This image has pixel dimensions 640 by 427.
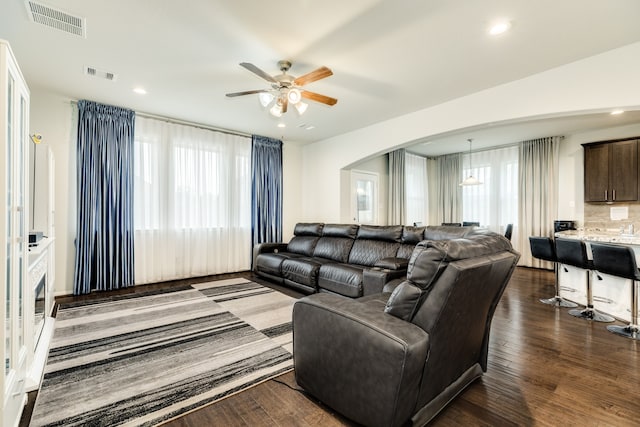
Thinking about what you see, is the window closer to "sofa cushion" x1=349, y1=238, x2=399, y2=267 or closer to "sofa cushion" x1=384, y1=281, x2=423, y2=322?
"sofa cushion" x1=349, y1=238, x2=399, y2=267

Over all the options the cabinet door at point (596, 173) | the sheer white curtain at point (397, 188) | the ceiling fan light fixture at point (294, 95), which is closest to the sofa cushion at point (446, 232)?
the ceiling fan light fixture at point (294, 95)

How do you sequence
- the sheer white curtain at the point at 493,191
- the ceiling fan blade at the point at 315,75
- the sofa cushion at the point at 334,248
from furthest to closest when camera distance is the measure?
the sheer white curtain at the point at 493,191 < the sofa cushion at the point at 334,248 < the ceiling fan blade at the point at 315,75

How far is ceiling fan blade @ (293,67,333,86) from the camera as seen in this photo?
2551 millimetres

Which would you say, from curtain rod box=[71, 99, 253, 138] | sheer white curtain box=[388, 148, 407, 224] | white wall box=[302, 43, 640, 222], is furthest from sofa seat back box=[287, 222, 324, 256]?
sheer white curtain box=[388, 148, 407, 224]

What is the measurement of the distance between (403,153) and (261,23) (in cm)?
521

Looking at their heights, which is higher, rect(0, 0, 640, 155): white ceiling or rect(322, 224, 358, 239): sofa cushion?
rect(0, 0, 640, 155): white ceiling

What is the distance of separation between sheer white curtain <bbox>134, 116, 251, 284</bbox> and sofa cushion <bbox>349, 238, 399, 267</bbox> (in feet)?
8.05

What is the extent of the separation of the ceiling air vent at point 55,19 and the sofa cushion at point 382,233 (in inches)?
149

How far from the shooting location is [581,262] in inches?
129

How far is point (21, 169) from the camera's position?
1.67 metres

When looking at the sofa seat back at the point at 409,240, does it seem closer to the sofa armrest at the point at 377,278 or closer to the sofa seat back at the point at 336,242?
the sofa armrest at the point at 377,278

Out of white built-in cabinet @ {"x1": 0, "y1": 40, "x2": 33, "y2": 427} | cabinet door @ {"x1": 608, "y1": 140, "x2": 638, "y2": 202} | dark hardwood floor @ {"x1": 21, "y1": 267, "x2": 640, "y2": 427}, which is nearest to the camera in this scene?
white built-in cabinet @ {"x1": 0, "y1": 40, "x2": 33, "y2": 427}

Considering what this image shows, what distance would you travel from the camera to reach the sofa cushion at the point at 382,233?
396cm

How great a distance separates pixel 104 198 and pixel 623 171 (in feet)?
27.7
